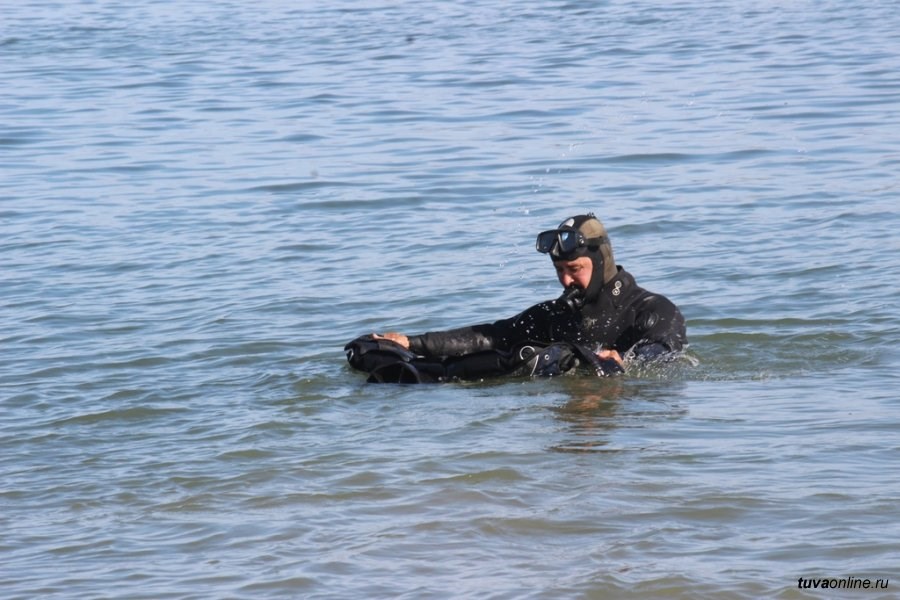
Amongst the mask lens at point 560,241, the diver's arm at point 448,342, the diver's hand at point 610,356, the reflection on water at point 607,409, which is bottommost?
the reflection on water at point 607,409

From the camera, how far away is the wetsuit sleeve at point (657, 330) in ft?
27.0

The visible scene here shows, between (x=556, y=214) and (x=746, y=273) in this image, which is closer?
(x=746, y=273)

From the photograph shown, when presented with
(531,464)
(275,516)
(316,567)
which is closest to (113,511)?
(275,516)

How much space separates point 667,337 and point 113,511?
319 centimetres

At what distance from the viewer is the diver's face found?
830 centimetres

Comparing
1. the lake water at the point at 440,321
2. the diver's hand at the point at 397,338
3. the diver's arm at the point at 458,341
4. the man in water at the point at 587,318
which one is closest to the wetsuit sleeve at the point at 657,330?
the man in water at the point at 587,318

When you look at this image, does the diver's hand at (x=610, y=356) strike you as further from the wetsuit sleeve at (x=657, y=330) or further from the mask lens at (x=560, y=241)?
the mask lens at (x=560, y=241)

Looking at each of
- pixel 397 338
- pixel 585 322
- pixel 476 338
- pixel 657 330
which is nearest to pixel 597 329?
pixel 585 322

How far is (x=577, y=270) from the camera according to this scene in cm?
834

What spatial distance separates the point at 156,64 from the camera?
961 inches

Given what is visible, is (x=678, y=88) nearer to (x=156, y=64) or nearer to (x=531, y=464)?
(x=156, y=64)

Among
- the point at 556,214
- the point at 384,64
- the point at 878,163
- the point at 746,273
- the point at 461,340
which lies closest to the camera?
the point at 461,340

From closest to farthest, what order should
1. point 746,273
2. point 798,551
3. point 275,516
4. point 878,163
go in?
point 798,551, point 275,516, point 746,273, point 878,163

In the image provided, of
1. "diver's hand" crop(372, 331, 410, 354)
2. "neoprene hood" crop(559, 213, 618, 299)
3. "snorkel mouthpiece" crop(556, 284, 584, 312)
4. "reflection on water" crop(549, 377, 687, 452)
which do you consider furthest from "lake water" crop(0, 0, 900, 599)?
"neoprene hood" crop(559, 213, 618, 299)
